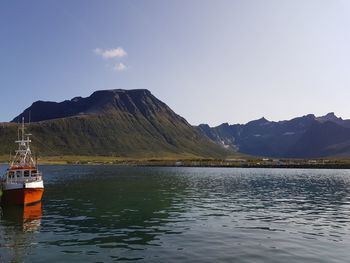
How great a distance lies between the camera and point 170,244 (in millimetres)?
35594

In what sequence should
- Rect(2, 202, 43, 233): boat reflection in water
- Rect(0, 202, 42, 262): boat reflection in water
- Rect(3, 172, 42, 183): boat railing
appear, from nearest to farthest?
Rect(0, 202, 42, 262): boat reflection in water → Rect(2, 202, 43, 233): boat reflection in water → Rect(3, 172, 42, 183): boat railing

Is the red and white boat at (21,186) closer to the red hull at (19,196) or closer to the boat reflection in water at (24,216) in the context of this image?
the red hull at (19,196)

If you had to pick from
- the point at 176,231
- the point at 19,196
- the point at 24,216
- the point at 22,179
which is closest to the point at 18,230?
the point at 24,216

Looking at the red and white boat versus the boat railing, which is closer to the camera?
the red and white boat

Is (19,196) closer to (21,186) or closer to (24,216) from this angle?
(21,186)

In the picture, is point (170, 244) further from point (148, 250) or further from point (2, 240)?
point (2, 240)

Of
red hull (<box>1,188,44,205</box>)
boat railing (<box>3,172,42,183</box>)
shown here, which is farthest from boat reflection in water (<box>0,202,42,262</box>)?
boat railing (<box>3,172,42,183</box>)

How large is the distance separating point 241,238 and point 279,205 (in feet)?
98.7

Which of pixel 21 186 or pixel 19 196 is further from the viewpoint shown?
pixel 21 186

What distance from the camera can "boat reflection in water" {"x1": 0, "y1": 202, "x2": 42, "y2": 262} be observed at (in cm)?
3259

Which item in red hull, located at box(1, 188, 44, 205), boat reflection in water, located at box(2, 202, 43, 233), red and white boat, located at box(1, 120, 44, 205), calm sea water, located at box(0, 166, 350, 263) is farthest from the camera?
red and white boat, located at box(1, 120, 44, 205)

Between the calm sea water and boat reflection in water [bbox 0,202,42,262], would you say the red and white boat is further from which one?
the calm sea water

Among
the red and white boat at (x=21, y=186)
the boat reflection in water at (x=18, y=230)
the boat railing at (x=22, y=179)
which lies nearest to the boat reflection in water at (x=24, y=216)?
the boat reflection in water at (x=18, y=230)

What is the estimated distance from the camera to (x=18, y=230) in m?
43.7
